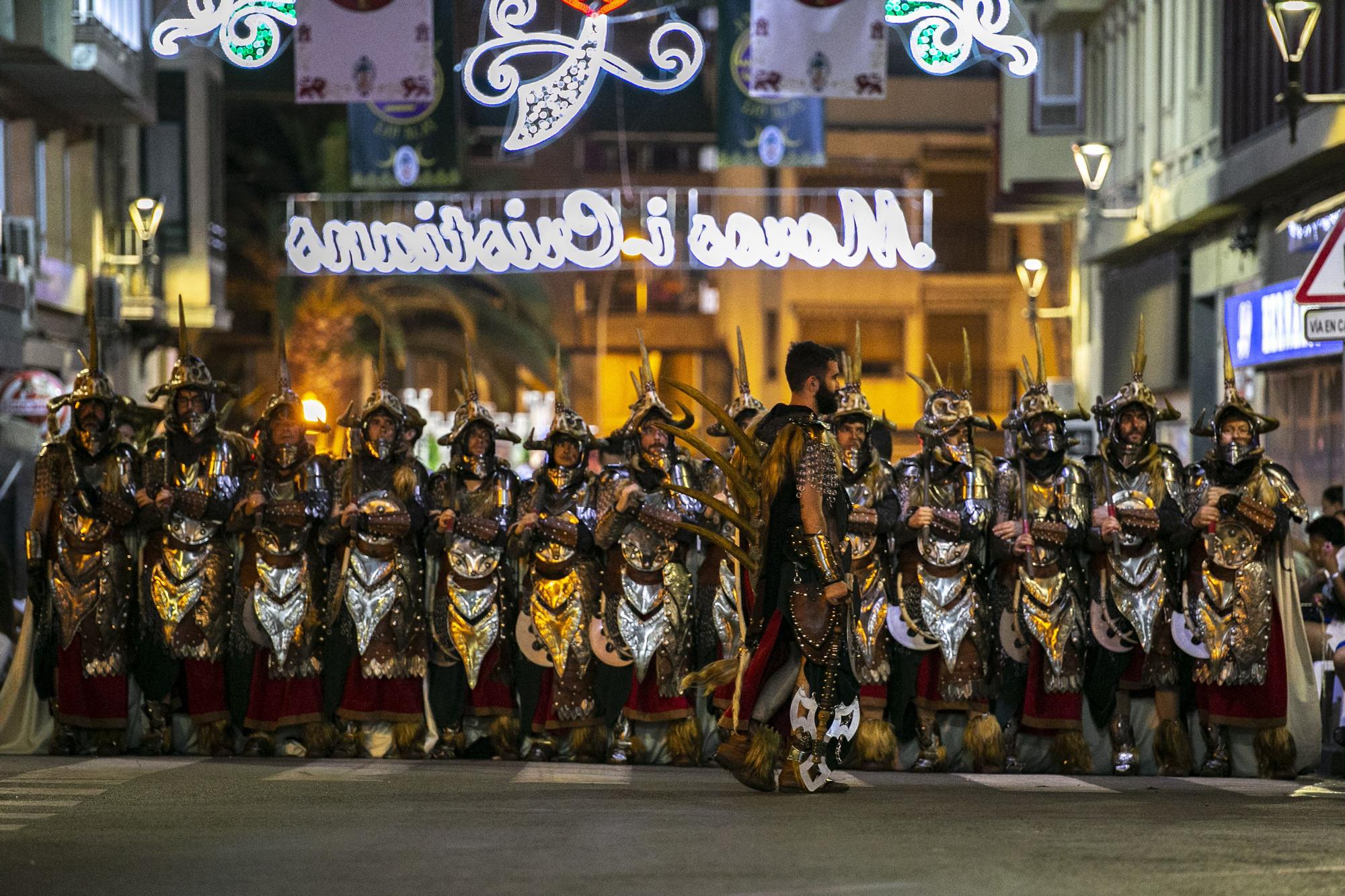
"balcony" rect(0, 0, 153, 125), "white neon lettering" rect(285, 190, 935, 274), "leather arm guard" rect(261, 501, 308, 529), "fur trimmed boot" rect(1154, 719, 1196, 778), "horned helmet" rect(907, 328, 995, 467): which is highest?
"balcony" rect(0, 0, 153, 125)

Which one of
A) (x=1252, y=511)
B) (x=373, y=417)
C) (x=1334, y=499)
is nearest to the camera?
(x=1252, y=511)

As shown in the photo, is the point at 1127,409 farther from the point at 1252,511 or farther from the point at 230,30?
the point at 230,30

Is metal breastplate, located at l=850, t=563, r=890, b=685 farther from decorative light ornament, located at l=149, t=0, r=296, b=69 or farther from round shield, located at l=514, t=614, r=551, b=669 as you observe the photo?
decorative light ornament, located at l=149, t=0, r=296, b=69

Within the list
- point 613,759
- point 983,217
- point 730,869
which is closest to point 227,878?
point 730,869

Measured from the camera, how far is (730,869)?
674 cm

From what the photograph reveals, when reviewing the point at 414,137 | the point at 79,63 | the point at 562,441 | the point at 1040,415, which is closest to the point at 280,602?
the point at 562,441

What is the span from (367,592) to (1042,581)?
3711 mm

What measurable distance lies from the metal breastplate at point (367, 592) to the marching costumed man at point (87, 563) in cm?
126

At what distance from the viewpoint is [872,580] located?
37.9ft

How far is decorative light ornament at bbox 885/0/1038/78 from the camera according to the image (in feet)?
42.3

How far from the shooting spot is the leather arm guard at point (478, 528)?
11.8 meters

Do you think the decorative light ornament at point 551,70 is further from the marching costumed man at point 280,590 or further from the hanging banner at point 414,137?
the marching costumed man at point 280,590

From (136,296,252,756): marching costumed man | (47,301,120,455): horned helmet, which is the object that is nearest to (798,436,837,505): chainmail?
(136,296,252,756): marching costumed man

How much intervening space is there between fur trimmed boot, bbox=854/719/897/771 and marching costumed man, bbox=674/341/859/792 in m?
2.14
